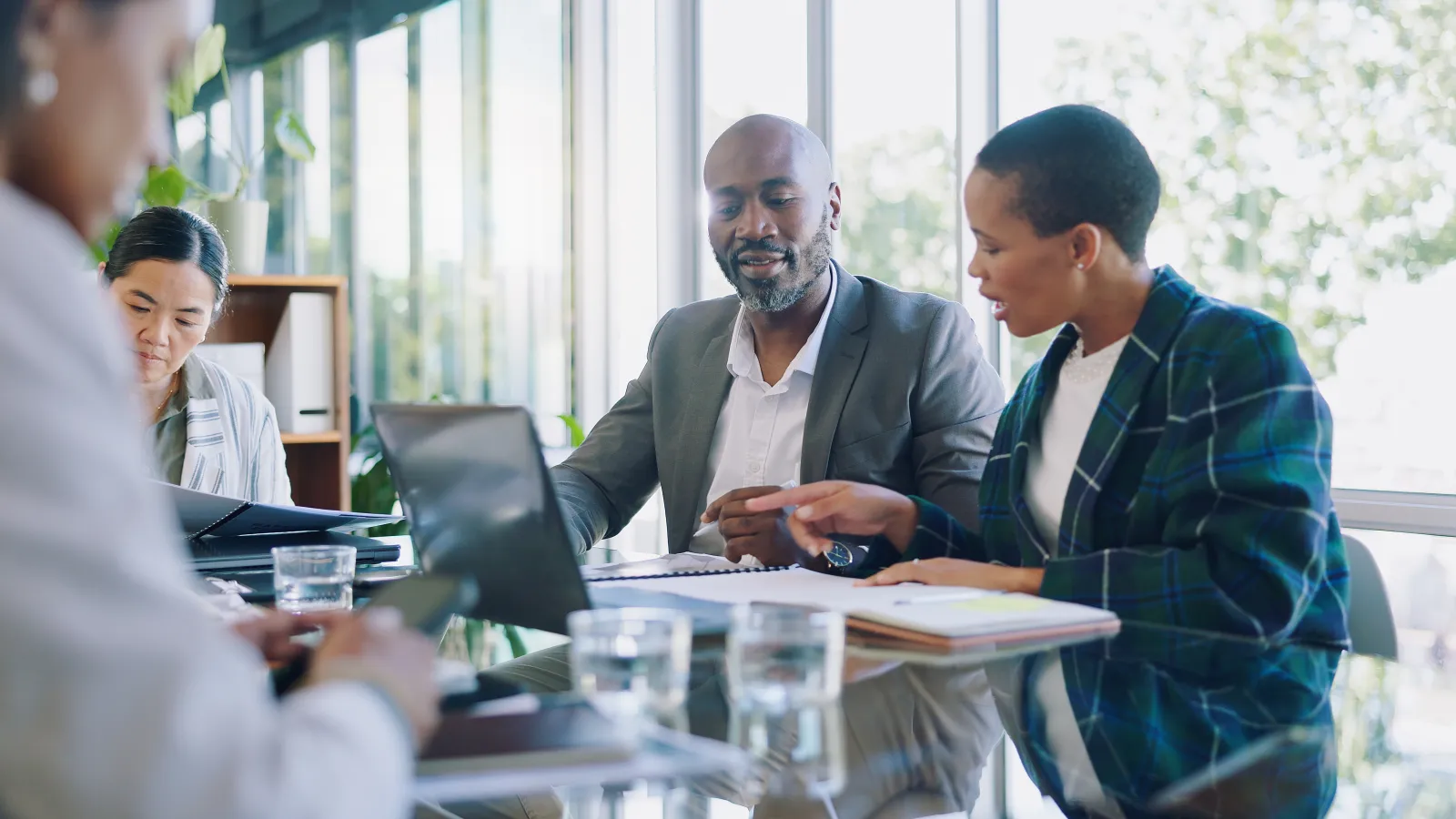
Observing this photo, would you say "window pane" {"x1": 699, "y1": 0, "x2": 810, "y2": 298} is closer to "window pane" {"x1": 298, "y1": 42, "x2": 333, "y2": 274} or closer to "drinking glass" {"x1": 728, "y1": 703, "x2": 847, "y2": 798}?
"window pane" {"x1": 298, "y1": 42, "x2": 333, "y2": 274}

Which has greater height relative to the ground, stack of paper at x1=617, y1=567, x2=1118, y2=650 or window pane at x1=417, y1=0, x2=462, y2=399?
window pane at x1=417, y1=0, x2=462, y2=399

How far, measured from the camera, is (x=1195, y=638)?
1.35 m

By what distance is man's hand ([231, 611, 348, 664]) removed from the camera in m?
1.02

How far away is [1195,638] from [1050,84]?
228 centimetres

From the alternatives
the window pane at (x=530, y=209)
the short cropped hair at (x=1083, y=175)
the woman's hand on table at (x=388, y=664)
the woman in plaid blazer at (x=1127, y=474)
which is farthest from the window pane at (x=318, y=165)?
the woman's hand on table at (x=388, y=664)

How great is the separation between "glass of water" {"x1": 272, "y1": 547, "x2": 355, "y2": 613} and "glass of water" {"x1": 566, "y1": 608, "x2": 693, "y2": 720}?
1.83ft

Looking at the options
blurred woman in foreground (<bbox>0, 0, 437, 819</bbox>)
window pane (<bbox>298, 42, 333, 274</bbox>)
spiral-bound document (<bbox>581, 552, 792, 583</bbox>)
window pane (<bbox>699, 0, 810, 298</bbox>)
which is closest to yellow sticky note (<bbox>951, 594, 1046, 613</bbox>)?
spiral-bound document (<bbox>581, 552, 792, 583</bbox>)

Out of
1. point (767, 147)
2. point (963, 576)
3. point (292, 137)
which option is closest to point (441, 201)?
point (292, 137)

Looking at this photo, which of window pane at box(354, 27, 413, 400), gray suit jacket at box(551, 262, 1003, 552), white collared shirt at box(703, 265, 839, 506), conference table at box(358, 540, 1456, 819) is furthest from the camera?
window pane at box(354, 27, 413, 400)

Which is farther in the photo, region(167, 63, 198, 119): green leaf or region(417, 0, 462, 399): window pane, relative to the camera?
region(417, 0, 462, 399): window pane

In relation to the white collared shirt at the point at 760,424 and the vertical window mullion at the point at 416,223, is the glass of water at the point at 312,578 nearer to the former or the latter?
the white collared shirt at the point at 760,424

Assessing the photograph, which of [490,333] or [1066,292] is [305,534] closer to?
[1066,292]

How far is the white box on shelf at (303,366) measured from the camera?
3.85 metres

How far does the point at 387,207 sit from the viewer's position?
14.9 ft
